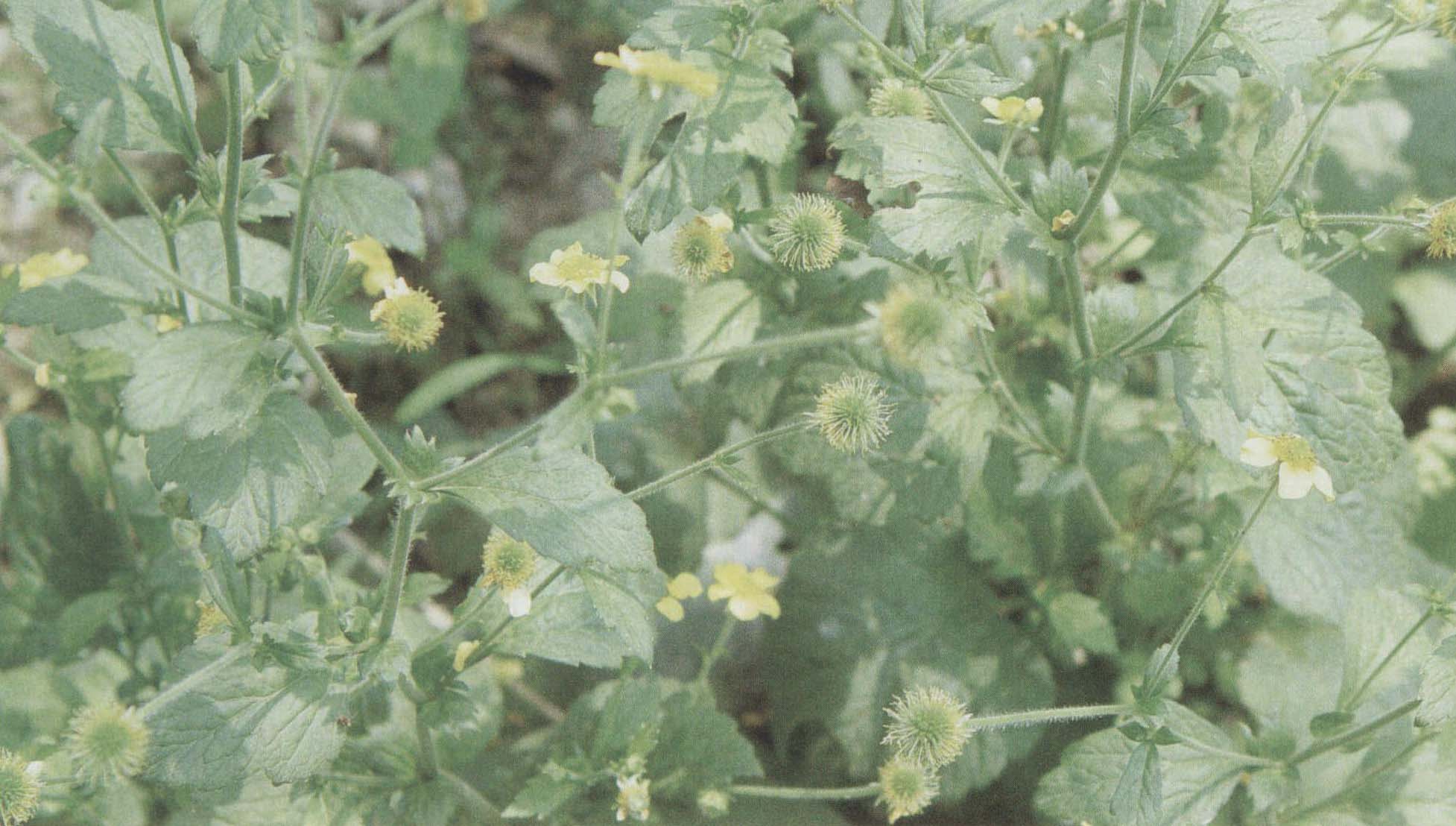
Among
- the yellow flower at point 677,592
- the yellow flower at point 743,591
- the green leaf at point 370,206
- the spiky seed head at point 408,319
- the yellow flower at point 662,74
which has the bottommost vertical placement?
the yellow flower at point 743,591

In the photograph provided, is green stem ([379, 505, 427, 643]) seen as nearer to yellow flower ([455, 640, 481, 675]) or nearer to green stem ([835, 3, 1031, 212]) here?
yellow flower ([455, 640, 481, 675])

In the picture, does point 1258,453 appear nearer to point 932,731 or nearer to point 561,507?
point 932,731

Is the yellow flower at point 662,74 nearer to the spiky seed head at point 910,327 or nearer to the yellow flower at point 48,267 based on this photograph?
the spiky seed head at point 910,327

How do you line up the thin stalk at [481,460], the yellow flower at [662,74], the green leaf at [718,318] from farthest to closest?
the green leaf at [718,318], the thin stalk at [481,460], the yellow flower at [662,74]

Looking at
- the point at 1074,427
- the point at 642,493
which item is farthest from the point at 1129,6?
the point at 642,493

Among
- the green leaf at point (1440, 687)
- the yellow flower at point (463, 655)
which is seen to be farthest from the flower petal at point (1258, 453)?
the yellow flower at point (463, 655)
